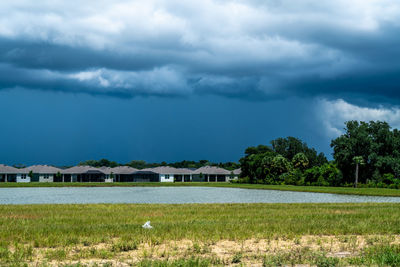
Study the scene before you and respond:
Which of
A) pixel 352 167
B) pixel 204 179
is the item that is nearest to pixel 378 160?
pixel 352 167

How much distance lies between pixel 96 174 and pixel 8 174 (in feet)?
81.3

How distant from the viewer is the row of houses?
441 feet

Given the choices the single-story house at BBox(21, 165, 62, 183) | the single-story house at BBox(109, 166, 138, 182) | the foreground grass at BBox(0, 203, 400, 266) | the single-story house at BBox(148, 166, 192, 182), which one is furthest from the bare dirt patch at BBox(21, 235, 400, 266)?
the single-story house at BBox(21, 165, 62, 183)

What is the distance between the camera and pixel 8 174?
135 m

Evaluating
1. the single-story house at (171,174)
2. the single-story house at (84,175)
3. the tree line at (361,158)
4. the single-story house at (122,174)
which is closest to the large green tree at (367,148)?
the tree line at (361,158)

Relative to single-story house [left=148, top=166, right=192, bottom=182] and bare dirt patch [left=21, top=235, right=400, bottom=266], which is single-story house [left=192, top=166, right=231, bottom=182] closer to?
single-story house [left=148, top=166, right=192, bottom=182]

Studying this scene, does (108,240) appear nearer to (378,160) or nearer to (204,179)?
(378,160)

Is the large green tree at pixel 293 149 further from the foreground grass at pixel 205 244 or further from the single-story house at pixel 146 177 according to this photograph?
the foreground grass at pixel 205 244

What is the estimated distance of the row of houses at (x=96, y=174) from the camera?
134500 millimetres

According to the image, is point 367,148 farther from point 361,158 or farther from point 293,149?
point 293,149

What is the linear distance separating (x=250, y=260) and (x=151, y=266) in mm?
2206

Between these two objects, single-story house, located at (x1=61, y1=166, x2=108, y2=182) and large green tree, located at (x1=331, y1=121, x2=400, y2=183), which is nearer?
large green tree, located at (x1=331, y1=121, x2=400, y2=183)

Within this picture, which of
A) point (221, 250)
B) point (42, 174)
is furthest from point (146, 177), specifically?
point (221, 250)

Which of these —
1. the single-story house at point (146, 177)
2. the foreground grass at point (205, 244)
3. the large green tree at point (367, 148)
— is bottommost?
the single-story house at point (146, 177)
